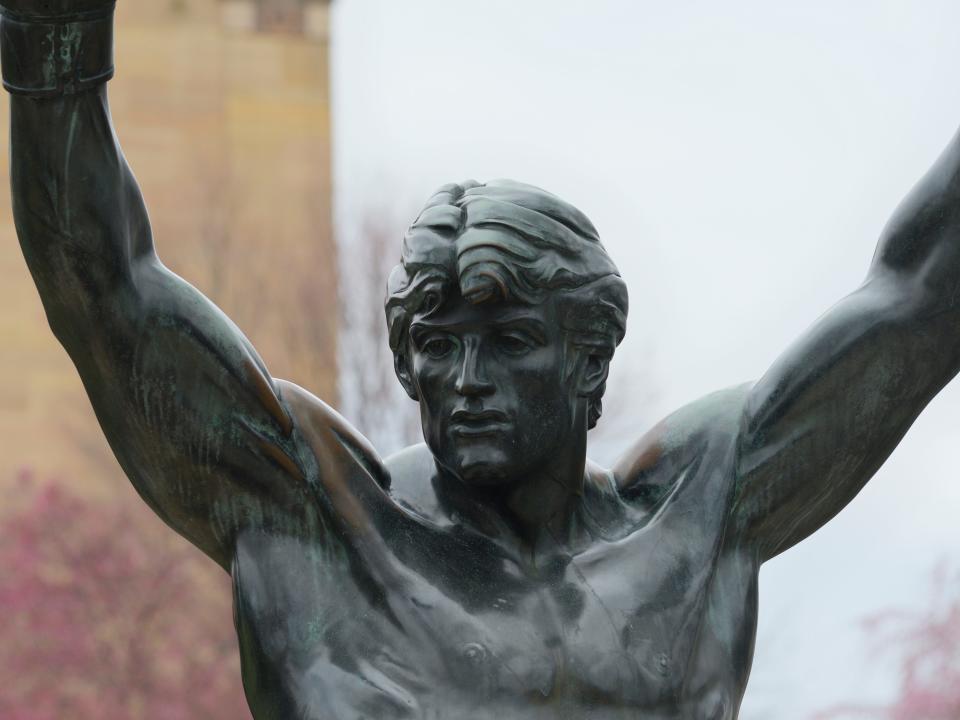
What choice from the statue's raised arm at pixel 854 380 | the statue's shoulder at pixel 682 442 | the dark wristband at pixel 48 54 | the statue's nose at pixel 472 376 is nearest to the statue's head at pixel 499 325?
the statue's nose at pixel 472 376

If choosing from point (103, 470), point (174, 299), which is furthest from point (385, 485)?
point (103, 470)

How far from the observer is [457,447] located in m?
3.94

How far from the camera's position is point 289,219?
2042 cm

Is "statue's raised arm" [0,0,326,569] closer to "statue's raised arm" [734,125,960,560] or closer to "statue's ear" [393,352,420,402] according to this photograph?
"statue's ear" [393,352,420,402]

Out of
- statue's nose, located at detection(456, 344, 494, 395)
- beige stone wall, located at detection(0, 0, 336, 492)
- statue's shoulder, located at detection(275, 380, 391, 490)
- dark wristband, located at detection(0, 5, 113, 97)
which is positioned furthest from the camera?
beige stone wall, located at detection(0, 0, 336, 492)

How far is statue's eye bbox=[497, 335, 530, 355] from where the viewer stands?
13.0 ft

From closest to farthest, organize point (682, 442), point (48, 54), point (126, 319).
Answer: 1. point (48, 54)
2. point (126, 319)
3. point (682, 442)

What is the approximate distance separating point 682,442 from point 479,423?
20.0 inches

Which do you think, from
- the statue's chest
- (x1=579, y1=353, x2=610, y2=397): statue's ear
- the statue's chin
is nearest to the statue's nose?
the statue's chin

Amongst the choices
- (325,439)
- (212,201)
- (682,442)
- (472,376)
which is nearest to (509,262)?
(472,376)

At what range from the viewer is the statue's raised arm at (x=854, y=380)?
165 inches

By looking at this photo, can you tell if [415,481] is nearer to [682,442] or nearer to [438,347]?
[438,347]

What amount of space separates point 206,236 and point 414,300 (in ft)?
53.0

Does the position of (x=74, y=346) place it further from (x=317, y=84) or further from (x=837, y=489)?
(x=317, y=84)
